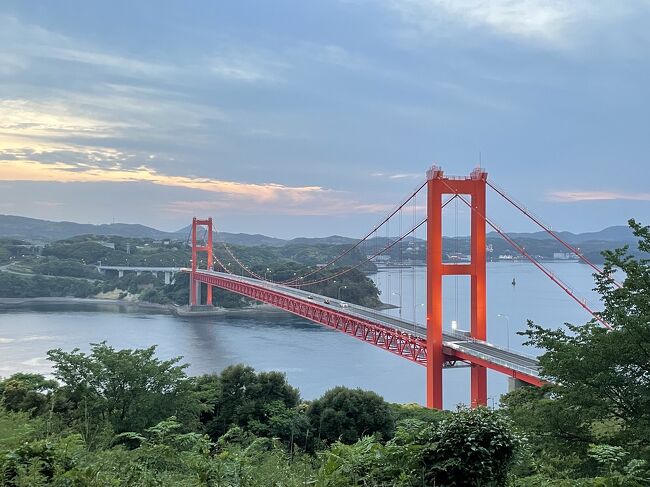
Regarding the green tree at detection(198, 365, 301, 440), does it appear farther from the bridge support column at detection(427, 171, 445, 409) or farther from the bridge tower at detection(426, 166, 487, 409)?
the bridge tower at detection(426, 166, 487, 409)

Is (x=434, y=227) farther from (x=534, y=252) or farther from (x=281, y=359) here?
(x=534, y=252)

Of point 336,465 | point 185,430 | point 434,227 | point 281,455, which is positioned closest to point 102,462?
point 336,465

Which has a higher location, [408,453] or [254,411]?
[408,453]

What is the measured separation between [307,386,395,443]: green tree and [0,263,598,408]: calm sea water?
435 cm

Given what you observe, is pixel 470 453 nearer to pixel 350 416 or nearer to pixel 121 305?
pixel 350 416

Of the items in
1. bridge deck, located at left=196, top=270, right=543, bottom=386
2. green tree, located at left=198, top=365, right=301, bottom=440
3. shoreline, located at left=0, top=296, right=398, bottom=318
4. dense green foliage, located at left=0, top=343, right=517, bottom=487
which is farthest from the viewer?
shoreline, located at left=0, top=296, right=398, bottom=318

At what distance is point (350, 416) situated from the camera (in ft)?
32.4

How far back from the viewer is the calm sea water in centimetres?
2127

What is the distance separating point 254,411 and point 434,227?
7.83 m

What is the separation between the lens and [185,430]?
7.91 metres

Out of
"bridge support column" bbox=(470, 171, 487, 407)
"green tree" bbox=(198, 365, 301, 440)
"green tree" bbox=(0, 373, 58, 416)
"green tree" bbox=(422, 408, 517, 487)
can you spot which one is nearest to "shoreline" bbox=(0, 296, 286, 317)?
"bridge support column" bbox=(470, 171, 487, 407)

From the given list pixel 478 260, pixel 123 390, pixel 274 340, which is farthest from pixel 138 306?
pixel 123 390

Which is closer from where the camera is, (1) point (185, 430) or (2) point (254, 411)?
(1) point (185, 430)

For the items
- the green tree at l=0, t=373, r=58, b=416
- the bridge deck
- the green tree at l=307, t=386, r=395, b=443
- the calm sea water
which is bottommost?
the calm sea water
